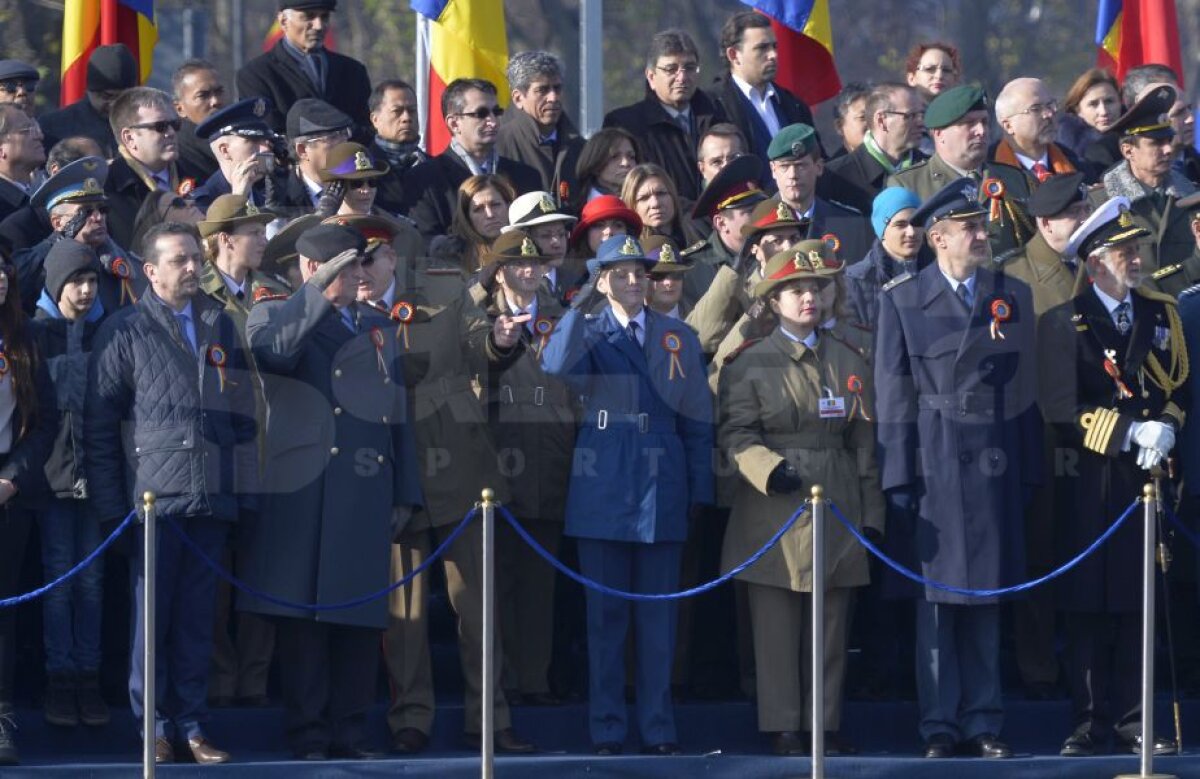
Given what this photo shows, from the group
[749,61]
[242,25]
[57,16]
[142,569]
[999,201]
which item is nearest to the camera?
[142,569]

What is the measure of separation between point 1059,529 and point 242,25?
16.9 m

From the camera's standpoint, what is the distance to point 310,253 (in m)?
11.6

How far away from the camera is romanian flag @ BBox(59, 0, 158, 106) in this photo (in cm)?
1558

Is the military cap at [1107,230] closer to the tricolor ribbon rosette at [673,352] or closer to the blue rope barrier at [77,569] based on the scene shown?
the tricolor ribbon rosette at [673,352]

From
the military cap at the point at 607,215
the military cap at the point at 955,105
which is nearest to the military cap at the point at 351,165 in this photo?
the military cap at the point at 607,215

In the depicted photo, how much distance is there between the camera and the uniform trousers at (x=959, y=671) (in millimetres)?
12102

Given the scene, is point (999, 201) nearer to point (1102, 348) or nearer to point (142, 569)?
point (1102, 348)

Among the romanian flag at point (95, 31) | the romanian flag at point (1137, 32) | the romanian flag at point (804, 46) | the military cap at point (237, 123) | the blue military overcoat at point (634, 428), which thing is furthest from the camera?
the romanian flag at point (1137, 32)

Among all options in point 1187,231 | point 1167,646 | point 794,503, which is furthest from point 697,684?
point 1187,231

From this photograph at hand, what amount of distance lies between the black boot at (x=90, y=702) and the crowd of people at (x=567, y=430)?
0.05 feet

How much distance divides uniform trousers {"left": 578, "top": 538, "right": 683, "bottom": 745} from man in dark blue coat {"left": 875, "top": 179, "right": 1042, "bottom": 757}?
1082mm

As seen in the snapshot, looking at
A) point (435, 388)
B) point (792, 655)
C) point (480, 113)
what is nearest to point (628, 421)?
point (435, 388)

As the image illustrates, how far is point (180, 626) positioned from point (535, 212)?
2.51m

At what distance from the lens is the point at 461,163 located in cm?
1391
